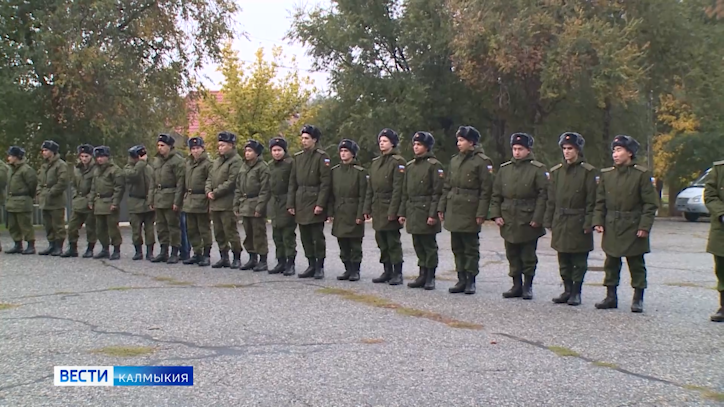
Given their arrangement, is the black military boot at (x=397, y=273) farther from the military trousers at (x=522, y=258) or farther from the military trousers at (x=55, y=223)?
the military trousers at (x=55, y=223)

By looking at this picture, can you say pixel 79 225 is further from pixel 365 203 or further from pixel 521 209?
pixel 521 209

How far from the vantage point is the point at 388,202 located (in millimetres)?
10008

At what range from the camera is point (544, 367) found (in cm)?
582

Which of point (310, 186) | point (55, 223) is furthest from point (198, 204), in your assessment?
point (55, 223)

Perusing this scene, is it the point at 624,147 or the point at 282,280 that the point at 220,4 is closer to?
the point at 282,280

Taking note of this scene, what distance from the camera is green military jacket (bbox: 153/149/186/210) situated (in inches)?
480

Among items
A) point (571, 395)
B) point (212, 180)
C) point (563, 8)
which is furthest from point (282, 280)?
point (563, 8)

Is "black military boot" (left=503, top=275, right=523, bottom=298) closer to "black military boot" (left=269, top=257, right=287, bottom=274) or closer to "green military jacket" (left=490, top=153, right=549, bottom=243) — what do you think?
"green military jacket" (left=490, top=153, right=549, bottom=243)

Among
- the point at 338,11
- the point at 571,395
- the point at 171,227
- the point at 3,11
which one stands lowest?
Result: the point at 571,395

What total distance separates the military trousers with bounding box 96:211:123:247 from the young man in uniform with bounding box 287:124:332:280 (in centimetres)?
377

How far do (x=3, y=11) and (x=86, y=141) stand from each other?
3.82 metres

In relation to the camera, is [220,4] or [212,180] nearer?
[212,180]

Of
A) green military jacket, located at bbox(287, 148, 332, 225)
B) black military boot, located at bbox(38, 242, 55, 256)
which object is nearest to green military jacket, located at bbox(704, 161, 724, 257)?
green military jacket, located at bbox(287, 148, 332, 225)

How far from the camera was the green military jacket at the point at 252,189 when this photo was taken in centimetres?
1114
